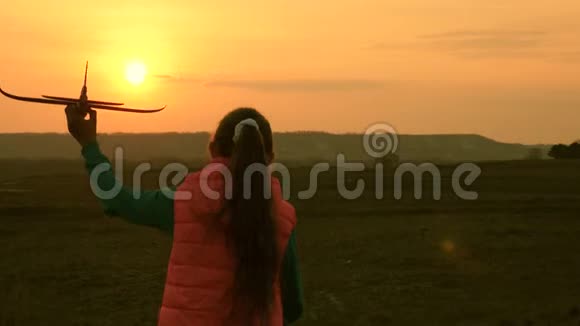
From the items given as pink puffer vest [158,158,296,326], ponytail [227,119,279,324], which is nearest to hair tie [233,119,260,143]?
ponytail [227,119,279,324]

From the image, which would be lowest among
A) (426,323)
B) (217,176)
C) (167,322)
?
(426,323)

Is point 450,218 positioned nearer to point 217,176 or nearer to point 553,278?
point 553,278

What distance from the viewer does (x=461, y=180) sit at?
44625mm

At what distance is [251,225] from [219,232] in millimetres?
123

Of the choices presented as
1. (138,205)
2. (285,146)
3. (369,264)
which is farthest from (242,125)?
(285,146)

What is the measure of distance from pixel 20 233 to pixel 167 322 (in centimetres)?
2177

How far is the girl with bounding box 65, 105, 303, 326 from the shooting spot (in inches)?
146

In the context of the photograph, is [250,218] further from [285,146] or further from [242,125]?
[285,146]

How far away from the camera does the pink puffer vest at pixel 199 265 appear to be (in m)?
3.70

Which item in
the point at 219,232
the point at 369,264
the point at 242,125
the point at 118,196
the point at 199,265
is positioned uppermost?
the point at 242,125

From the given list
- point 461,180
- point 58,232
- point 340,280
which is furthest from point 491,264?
point 461,180

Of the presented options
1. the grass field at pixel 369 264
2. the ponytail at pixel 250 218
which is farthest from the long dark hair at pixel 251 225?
the grass field at pixel 369 264

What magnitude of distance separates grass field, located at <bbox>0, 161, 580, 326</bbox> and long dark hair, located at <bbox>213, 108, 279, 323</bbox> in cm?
799

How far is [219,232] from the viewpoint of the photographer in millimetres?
3744
